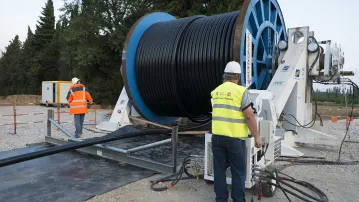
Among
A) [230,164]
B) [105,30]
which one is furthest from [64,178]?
[105,30]

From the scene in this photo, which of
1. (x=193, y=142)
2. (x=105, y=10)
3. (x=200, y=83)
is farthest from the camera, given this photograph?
(x=105, y=10)

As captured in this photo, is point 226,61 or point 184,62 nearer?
point 226,61

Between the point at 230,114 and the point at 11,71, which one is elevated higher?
the point at 11,71

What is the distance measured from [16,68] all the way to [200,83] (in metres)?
35.4

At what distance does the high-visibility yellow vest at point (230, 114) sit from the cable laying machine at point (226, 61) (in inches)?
88.0

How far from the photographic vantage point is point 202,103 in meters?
6.39

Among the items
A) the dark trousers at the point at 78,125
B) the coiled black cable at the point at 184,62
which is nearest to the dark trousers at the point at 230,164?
the coiled black cable at the point at 184,62

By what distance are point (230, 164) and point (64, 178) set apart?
2316 mm

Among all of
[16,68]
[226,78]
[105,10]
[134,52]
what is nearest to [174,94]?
[134,52]

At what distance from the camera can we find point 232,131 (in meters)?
3.03

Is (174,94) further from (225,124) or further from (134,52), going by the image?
(225,124)

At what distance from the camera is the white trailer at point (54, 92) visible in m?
20.9

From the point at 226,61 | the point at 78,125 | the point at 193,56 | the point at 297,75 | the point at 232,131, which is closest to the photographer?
the point at 232,131

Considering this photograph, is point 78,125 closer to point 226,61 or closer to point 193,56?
point 193,56
